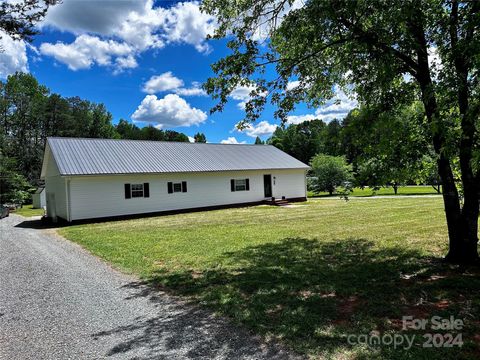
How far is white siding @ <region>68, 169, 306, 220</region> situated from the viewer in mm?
16766

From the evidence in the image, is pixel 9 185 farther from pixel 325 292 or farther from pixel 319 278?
pixel 325 292

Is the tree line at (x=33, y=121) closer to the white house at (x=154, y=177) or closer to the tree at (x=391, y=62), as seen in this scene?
the white house at (x=154, y=177)

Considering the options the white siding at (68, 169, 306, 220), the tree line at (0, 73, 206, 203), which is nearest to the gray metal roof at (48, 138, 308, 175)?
the white siding at (68, 169, 306, 220)

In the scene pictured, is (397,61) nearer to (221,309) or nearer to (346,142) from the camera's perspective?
(346,142)

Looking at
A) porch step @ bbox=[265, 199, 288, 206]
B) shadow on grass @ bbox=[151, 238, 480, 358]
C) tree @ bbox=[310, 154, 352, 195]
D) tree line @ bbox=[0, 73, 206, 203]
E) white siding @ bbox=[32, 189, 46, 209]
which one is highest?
tree line @ bbox=[0, 73, 206, 203]

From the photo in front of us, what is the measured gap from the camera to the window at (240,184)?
73.0 ft

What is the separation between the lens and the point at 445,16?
561 cm

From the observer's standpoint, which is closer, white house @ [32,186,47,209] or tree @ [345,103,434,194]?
tree @ [345,103,434,194]

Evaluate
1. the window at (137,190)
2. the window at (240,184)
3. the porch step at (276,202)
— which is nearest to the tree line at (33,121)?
A: the window at (137,190)

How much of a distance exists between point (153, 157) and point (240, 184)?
19.3ft

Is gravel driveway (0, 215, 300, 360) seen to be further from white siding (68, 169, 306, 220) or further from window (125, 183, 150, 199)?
window (125, 183, 150, 199)

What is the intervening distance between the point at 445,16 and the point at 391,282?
4473 millimetres

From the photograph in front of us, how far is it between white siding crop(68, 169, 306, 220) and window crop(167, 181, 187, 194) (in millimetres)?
191

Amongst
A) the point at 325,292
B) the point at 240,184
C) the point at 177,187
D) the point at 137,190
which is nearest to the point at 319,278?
the point at 325,292
